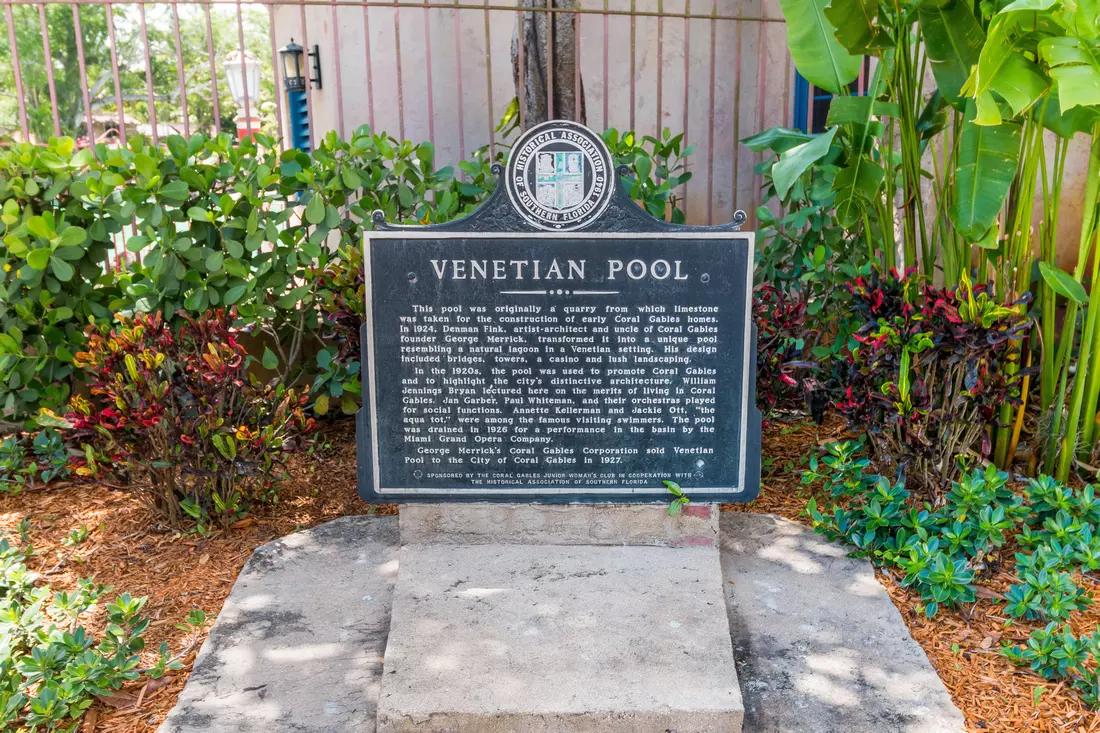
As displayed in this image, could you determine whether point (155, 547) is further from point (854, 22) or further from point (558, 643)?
point (854, 22)

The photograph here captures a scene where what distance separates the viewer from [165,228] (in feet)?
16.0

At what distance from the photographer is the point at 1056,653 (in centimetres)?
331

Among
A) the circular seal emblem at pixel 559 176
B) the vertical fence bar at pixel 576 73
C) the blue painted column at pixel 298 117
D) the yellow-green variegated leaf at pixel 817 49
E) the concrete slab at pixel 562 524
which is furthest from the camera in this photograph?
the blue painted column at pixel 298 117

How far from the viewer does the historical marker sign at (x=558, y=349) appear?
3840 millimetres

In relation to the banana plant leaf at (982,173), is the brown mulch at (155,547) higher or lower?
lower

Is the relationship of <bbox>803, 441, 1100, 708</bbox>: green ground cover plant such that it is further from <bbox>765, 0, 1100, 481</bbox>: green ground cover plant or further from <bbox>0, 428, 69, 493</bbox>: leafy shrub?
<bbox>0, 428, 69, 493</bbox>: leafy shrub

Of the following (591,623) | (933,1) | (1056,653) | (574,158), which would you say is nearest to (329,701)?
(591,623)

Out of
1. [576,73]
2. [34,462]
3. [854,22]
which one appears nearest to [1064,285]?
[854,22]

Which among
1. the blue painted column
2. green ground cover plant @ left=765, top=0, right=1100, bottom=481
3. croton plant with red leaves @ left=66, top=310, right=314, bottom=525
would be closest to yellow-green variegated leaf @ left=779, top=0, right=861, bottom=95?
green ground cover plant @ left=765, top=0, right=1100, bottom=481

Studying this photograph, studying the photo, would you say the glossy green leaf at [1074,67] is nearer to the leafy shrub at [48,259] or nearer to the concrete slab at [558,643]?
the concrete slab at [558,643]

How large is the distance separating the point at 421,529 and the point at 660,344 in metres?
1.31

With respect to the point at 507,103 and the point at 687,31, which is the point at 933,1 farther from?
the point at 507,103

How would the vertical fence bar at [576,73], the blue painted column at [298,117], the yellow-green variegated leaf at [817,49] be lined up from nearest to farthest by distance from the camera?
the yellow-green variegated leaf at [817,49] < the vertical fence bar at [576,73] < the blue painted column at [298,117]

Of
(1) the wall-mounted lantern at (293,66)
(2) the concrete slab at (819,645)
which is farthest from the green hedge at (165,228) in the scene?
(1) the wall-mounted lantern at (293,66)
